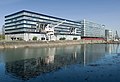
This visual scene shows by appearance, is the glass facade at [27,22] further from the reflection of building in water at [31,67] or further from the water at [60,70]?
the reflection of building in water at [31,67]

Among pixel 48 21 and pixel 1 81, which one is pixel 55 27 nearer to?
pixel 48 21

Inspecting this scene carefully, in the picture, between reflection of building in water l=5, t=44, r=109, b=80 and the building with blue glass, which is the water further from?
the building with blue glass

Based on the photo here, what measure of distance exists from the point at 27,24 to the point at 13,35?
71.8ft

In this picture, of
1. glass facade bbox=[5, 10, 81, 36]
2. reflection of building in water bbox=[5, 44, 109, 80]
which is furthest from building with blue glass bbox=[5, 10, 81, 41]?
reflection of building in water bbox=[5, 44, 109, 80]

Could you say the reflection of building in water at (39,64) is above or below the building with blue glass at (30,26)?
below

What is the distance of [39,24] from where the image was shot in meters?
165

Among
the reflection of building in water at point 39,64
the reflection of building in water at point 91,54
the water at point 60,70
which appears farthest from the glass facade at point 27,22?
the water at point 60,70

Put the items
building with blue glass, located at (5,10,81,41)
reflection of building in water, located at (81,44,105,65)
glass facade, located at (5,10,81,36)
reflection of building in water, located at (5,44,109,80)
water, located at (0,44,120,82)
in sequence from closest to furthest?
water, located at (0,44,120,82) → reflection of building in water, located at (5,44,109,80) → reflection of building in water, located at (81,44,105,65) → glass facade, located at (5,10,81,36) → building with blue glass, located at (5,10,81,41)

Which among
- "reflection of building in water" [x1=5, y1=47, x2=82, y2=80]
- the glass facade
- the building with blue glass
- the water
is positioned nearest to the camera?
the water

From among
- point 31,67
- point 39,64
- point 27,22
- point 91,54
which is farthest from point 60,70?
point 27,22

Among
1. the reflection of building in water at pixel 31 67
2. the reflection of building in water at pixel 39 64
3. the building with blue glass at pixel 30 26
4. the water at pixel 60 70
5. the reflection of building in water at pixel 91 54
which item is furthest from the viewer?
the building with blue glass at pixel 30 26

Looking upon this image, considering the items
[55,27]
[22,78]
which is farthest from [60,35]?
[22,78]

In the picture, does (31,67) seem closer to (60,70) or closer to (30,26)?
(60,70)

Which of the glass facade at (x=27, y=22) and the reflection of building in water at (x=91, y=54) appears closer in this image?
the reflection of building in water at (x=91, y=54)
